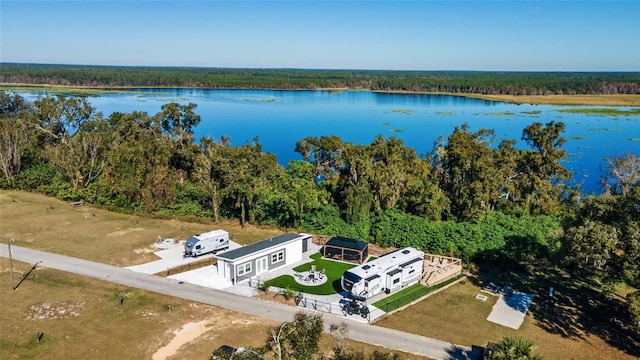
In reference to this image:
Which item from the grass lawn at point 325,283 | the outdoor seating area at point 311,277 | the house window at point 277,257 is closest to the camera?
the grass lawn at point 325,283

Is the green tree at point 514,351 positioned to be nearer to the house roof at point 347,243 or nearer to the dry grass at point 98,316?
the dry grass at point 98,316

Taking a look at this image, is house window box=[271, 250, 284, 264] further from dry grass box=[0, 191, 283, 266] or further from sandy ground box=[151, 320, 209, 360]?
sandy ground box=[151, 320, 209, 360]

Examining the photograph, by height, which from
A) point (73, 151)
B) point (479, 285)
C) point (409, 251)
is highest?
point (73, 151)

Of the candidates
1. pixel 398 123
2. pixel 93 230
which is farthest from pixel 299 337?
pixel 398 123

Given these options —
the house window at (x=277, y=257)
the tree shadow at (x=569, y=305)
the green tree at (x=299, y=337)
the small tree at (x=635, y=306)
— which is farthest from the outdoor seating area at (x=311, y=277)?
the small tree at (x=635, y=306)

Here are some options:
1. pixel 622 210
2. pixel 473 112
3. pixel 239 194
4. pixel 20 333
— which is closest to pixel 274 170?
pixel 239 194

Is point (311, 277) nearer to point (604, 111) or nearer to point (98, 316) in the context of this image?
point (98, 316)

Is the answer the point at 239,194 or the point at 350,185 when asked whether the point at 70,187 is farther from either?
the point at 350,185
